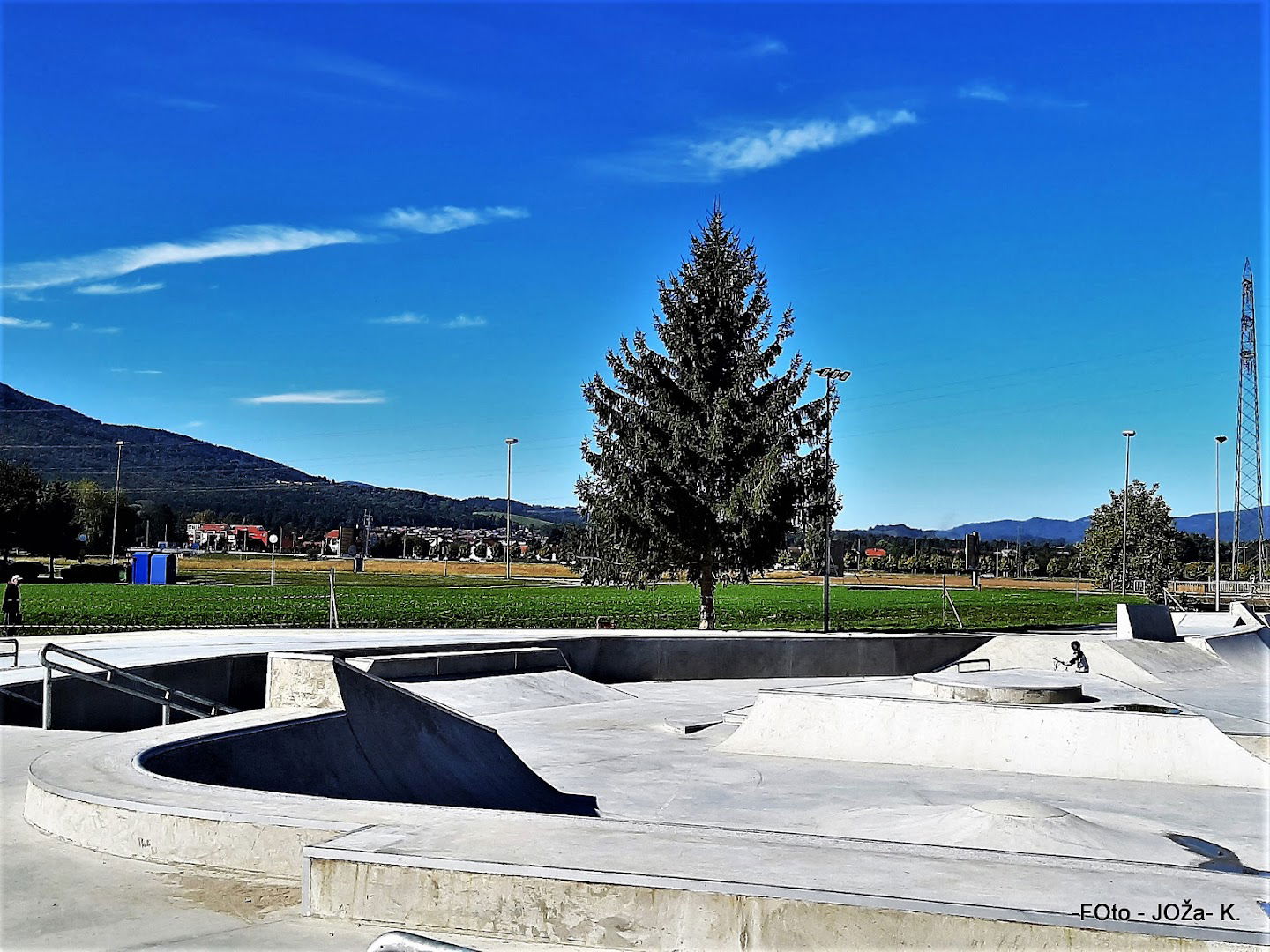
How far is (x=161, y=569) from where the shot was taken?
195 feet

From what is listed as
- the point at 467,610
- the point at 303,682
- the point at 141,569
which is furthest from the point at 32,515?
the point at 303,682

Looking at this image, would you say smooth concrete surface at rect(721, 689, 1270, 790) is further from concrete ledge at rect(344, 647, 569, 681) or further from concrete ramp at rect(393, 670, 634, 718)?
concrete ledge at rect(344, 647, 569, 681)

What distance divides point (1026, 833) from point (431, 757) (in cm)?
644

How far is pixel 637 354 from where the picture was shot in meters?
35.5

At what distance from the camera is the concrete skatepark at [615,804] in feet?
17.4

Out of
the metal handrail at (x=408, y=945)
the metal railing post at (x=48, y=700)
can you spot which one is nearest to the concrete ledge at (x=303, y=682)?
the metal railing post at (x=48, y=700)

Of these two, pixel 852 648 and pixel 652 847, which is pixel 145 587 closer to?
pixel 852 648

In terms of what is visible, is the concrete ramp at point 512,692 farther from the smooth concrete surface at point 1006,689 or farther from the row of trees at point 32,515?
the row of trees at point 32,515

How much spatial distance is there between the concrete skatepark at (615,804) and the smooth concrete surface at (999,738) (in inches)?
1.6

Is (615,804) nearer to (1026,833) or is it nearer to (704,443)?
(1026,833)

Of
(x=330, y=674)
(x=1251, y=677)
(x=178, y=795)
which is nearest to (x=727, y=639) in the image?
(x=1251, y=677)

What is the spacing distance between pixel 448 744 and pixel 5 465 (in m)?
73.0

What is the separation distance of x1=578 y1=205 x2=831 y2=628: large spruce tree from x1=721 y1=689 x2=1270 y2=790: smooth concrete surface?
15.7m

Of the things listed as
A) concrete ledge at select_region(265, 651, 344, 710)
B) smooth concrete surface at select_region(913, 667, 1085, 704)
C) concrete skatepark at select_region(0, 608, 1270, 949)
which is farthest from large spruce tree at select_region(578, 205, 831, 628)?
concrete ledge at select_region(265, 651, 344, 710)
